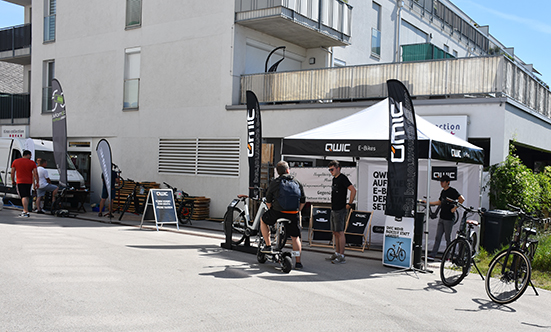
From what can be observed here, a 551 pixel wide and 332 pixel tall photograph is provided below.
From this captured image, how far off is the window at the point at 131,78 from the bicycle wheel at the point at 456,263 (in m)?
14.4

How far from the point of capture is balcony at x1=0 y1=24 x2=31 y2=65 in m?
24.5

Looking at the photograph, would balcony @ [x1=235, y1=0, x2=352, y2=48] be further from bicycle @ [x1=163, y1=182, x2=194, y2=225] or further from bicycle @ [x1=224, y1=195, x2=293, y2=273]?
bicycle @ [x1=224, y1=195, x2=293, y2=273]

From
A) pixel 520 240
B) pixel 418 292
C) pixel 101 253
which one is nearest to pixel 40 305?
pixel 101 253

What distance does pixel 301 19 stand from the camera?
1670cm

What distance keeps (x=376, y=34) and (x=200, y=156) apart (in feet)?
34.2

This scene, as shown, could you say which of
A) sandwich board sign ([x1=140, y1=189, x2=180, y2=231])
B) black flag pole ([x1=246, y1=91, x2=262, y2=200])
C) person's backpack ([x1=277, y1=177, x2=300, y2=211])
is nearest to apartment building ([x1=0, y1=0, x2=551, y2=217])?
black flag pole ([x1=246, y1=91, x2=262, y2=200])

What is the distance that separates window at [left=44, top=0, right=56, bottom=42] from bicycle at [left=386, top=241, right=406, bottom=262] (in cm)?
1944

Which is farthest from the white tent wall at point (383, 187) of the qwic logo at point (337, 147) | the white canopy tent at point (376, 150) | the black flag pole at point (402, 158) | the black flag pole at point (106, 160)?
the black flag pole at point (106, 160)

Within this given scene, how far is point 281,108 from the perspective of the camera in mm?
15570

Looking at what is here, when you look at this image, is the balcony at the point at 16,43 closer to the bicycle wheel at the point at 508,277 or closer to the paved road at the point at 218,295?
the paved road at the point at 218,295

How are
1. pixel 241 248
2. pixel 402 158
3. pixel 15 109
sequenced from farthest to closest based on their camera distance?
pixel 15 109 < pixel 241 248 < pixel 402 158

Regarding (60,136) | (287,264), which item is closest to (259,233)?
(287,264)

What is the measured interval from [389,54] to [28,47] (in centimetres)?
1685

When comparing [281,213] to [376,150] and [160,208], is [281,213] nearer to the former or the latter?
[376,150]
